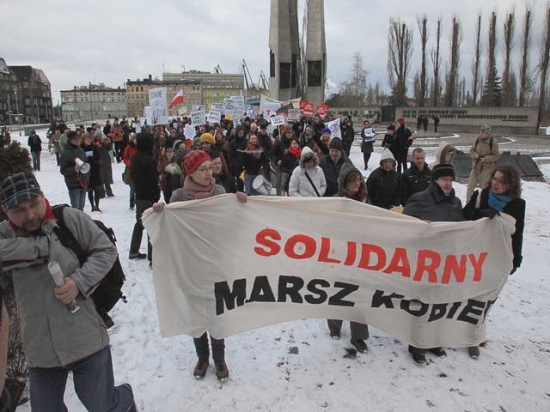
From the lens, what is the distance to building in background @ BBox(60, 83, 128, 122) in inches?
4872

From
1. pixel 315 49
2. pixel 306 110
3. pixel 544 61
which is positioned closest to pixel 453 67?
pixel 544 61

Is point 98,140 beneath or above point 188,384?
above

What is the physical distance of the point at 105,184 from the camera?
11336 millimetres

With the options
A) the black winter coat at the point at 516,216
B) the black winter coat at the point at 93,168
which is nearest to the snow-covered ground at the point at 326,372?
the black winter coat at the point at 516,216

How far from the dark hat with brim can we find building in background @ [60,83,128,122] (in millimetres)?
131819

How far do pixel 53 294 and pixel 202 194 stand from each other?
160 centimetres

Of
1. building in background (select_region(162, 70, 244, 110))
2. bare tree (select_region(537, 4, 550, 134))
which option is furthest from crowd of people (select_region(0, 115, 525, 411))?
building in background (select_region(162, 70, 244, 110))

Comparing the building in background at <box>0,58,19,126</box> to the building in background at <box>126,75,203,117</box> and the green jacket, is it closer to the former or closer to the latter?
the building in background at <box>126,75,203,117</box>

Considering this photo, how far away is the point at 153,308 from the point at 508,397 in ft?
11.9

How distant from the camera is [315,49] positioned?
2794 centimetres

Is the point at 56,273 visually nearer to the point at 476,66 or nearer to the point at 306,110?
the point at 306,110

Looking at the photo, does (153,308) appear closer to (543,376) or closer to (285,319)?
(285,319)

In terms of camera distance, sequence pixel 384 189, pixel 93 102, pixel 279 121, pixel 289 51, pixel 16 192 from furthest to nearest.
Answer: pixel 93 102 → pixel 289 51 → pixel 279 121 → pixel 384 189 → pixel 16 192

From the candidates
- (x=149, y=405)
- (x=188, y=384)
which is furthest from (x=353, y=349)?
(x=149, y=405)
